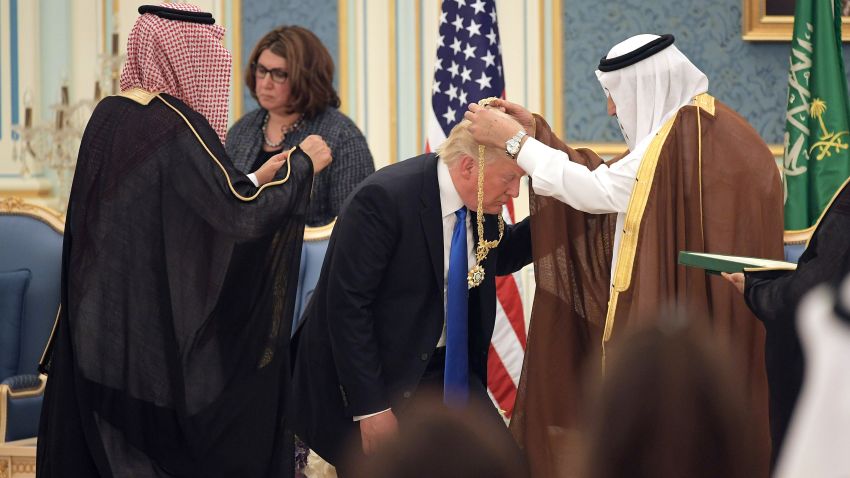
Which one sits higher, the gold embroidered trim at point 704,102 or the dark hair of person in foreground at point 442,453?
the gold embroidered trim at point 704,102

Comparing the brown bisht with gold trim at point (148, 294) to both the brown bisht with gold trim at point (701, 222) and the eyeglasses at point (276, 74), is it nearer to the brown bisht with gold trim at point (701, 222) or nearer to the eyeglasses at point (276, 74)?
the brown bisht with gold trim at point (701, 222)

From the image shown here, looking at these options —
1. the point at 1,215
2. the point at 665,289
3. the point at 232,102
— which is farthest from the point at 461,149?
the point at 232,102

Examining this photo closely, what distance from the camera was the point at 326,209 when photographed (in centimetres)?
486

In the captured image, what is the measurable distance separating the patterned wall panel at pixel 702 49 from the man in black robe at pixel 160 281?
3286mm

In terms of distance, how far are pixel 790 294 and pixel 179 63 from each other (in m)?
1.76

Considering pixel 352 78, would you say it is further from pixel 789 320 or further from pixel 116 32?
pixel 789 320

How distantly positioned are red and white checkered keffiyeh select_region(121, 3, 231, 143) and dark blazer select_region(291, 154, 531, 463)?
0.50 m

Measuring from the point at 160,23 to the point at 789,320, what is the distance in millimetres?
1854

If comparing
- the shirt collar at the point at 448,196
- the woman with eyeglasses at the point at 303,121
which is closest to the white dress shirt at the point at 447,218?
the shirt collar at the point at 448,196

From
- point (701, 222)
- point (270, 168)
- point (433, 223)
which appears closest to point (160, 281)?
point (270, 168)

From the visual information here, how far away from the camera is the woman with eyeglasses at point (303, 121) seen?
4.78 metres

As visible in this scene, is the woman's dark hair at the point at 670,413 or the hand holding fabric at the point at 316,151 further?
the hand holding fabric at the point at 316,151

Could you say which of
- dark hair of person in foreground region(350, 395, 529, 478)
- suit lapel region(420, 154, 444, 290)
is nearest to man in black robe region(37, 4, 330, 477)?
suit lapel region(420, 154, 444, 290)

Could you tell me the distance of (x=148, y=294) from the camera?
9.95ft
